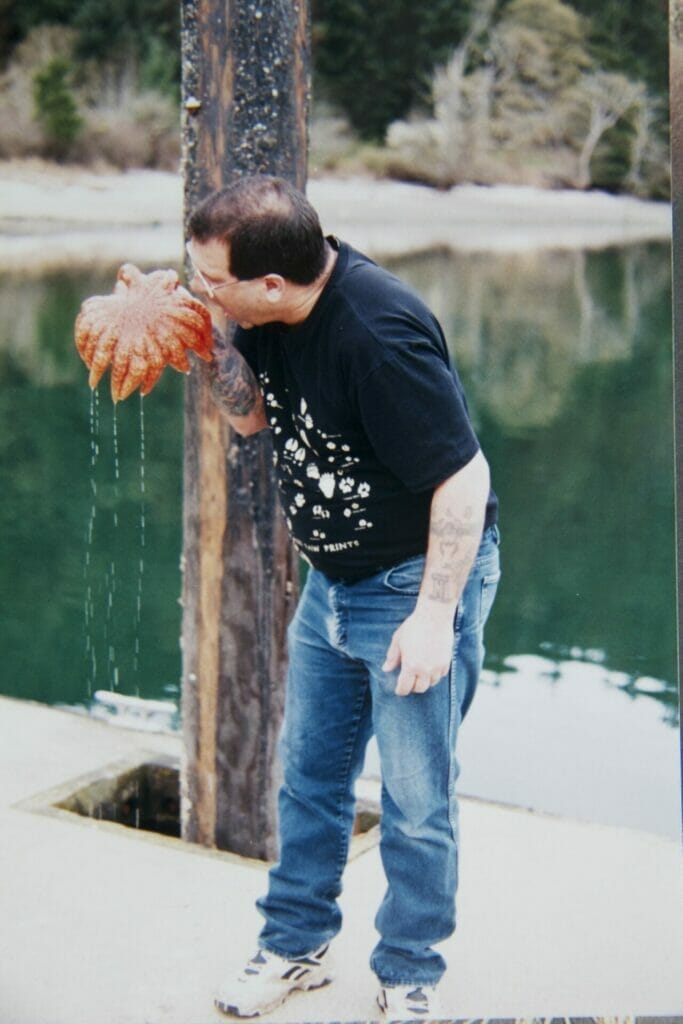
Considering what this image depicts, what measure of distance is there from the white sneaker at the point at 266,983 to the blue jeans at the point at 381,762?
22 millimetres

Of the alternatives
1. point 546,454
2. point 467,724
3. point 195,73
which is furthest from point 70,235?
point 195,73

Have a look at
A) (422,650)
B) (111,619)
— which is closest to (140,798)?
(422,650)

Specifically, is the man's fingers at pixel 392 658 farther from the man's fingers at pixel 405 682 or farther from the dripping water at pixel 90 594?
the dripping water at pixel 90 594

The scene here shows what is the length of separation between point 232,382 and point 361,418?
0.32 meters

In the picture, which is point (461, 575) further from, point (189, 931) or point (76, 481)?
point (76, 481)

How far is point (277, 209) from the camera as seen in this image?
2150 mm

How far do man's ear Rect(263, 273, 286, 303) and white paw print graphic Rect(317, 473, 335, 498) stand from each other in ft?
0.88

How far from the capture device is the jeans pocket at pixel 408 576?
7.43 feet

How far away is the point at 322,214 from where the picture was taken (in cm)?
2219

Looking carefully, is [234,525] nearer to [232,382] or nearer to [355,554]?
[232,382]

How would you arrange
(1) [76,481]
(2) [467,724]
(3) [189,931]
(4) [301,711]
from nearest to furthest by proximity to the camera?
(4) [301,711]
(3) [189,931]
(2) [467,724]
(1) [76,481]

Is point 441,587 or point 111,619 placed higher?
point 441,587

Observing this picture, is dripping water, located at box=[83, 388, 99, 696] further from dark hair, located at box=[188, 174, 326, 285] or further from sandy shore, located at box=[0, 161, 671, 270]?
sandy shore, located at box=[0, 161, 671, 270]

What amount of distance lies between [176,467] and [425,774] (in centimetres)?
775
